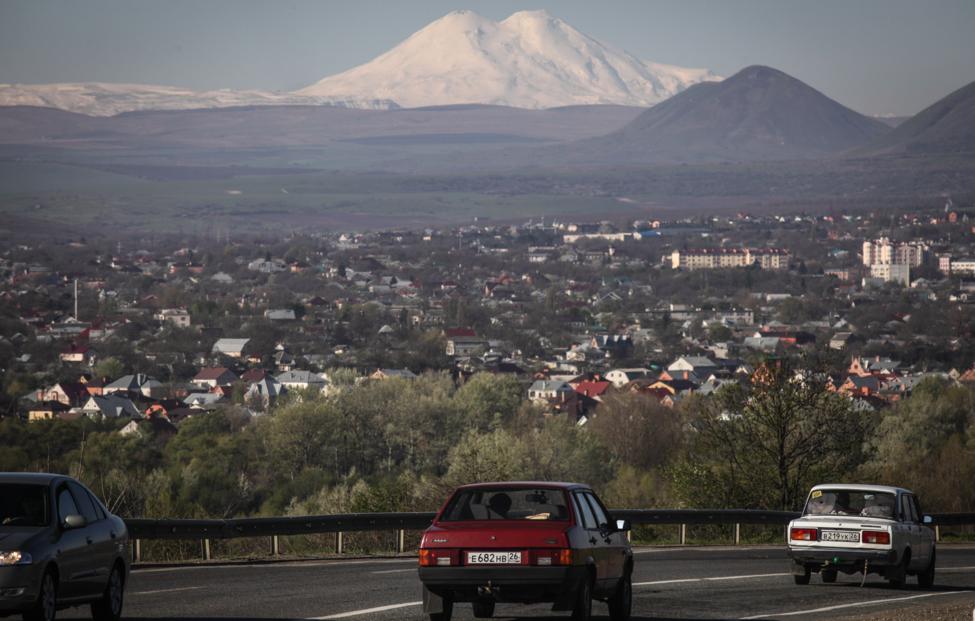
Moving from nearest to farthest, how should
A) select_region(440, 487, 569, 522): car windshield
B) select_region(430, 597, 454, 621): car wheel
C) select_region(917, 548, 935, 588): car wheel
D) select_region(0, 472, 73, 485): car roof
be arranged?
select_region(0, 472, 73, 485): car roof < select_region(430, 597, 454, 621): car wheel < select_region(440, 487, 569, 522): car windshield < select_region(917, 548, 935, 588): car wheel

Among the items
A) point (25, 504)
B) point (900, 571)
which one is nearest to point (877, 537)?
point (900, 571)

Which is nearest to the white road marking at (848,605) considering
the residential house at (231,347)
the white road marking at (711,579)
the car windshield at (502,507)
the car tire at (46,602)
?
the white road marking at (711,579)

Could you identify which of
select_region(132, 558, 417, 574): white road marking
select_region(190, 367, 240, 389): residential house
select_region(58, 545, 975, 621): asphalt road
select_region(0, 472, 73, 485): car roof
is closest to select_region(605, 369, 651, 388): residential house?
select_region(190, 367, 240, 389): residential house

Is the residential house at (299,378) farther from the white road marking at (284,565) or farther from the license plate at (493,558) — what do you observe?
the license plate at (493,558)

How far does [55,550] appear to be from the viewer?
13.6 meters

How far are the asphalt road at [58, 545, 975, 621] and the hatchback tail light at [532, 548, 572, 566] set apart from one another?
6.27 feet

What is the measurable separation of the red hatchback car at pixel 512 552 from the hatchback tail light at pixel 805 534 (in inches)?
222

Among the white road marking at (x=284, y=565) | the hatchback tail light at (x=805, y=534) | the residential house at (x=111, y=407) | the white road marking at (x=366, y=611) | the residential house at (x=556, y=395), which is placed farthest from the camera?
the residential house at (x=556, y=395)

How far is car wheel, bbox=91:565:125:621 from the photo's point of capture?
14.8 m

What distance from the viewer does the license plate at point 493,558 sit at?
14344mm

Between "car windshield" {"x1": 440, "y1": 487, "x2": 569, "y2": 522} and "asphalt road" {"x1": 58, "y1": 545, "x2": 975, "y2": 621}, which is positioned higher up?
"car windshield" {"x1": 440, "y1": 487, "x2": 569, "y2": 522}

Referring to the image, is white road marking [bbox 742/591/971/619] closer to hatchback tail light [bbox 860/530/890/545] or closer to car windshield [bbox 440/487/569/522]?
hatchback tail light [bbox 860/530/890/545]

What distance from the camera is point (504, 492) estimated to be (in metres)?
15.2

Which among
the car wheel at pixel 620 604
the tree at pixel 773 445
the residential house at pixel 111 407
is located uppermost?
the car wheel at pixel 620 604
